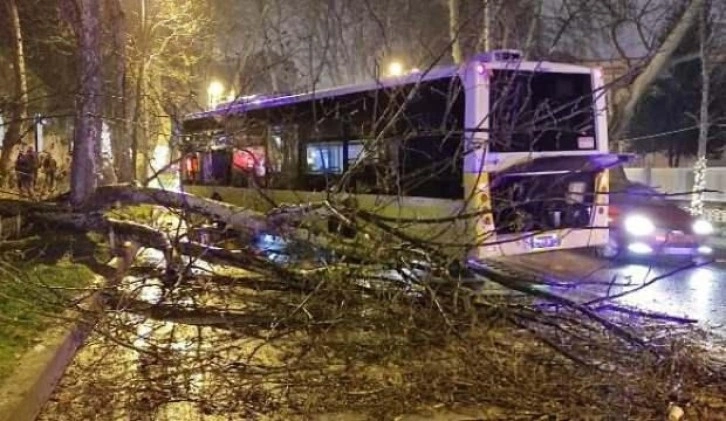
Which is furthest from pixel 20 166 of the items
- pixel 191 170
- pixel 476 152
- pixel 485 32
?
pixel 476 152

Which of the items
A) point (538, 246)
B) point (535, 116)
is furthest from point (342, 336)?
point (538, 246)

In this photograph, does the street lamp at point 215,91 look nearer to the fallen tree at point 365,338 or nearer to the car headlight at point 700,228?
the car headlight at point 700,228

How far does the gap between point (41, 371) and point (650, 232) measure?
944cm

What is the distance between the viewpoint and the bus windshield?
29.2 ft

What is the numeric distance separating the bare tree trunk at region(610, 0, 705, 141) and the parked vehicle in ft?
20.1

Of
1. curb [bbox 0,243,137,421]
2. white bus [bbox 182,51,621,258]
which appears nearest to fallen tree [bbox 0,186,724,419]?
curb [bbox 0,243,137,421]

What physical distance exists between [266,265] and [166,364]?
5.88 feet

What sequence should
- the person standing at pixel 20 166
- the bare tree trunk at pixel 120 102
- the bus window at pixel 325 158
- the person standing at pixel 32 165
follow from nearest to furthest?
the bus window at pixel 325 158 → the person standing at pixel 32 165 → the person standing at pixel 20 166 → the bare tree trunk at pixel 120 102

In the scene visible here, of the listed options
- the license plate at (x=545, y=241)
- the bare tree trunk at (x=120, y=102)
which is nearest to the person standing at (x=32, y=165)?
the bare tree trunk at (x=120, y=102)

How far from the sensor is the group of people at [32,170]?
14144 mm

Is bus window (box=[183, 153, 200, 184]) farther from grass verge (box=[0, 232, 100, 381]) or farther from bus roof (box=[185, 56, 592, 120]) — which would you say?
grass verge (box=[0, 232, 100, 381])

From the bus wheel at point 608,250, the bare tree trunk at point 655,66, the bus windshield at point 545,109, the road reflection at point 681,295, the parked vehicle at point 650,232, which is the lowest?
the road reflection at point 681,295

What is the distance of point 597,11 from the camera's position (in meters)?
18.6

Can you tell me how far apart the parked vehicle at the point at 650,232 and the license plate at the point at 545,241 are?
221 cm
